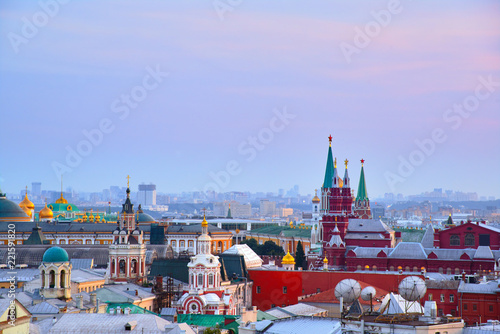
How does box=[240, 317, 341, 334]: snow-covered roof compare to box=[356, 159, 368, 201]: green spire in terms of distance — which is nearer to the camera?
box=[240, 317, 341, 334]: snow-covered roof

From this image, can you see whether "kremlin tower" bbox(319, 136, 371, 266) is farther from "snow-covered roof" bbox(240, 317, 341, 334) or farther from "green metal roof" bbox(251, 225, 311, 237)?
"snow-covered roof" bbox(240, 317, 341, 334)

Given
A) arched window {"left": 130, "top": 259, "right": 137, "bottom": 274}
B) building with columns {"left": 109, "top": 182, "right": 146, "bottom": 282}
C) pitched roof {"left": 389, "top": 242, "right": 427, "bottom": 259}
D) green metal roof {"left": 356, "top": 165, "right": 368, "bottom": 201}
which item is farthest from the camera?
green metal roof {"left": 356, "top": 165, "right": 368, "bottom": 201}

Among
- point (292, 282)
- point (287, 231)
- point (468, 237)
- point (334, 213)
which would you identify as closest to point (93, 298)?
point (292, 282)

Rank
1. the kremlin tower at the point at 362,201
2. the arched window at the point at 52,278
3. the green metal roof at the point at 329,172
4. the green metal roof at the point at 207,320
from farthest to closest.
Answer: the kremlin tower at the point at 362,201 → the green metal roof at the point at 329,172 → the arched window at the point at 52,278 → the green metal roof at the point at 207,320

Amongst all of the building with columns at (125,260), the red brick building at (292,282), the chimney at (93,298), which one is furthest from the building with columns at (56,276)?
the red brick building at (292,282)

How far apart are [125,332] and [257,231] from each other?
109 metres

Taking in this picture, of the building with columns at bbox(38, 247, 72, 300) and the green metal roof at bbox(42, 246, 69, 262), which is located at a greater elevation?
the green metal roof at bbox(42, 246, 69, 262)

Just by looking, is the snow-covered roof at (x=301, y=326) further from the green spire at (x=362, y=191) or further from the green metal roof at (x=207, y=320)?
the green spire at (x=362, y=191)

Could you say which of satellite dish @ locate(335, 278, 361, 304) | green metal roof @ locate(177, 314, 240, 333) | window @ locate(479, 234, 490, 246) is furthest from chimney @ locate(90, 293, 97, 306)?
window @ locate(479, 234, 490, 246)

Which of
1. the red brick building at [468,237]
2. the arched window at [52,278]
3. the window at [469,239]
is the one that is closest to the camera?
the arched window at [52,278]

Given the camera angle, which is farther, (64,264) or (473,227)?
(473,227)

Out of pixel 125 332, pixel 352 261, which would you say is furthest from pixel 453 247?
pixel 125 332

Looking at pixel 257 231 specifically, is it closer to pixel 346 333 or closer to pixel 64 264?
pixel 64 264

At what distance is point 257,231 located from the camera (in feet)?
500
